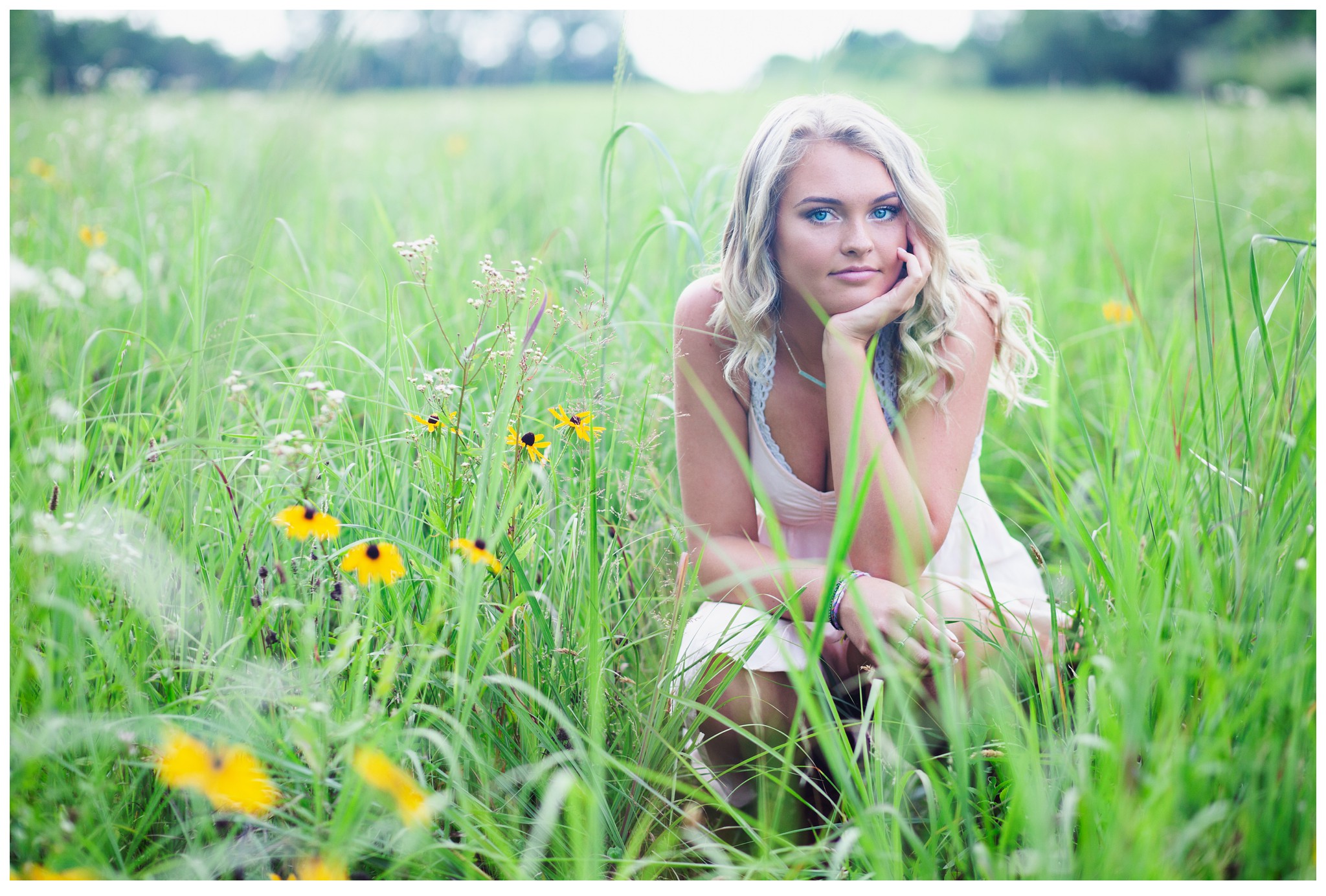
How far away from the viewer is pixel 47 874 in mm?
945

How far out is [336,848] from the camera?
3.12ft

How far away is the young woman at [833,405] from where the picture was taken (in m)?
1.45

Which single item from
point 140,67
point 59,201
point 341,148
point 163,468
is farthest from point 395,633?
point 341,148

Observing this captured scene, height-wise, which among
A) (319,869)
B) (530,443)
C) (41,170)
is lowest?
(319,869)

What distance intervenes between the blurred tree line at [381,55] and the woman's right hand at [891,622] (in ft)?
3.85

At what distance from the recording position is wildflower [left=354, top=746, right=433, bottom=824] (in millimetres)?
869

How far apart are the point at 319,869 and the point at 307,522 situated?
44 cm

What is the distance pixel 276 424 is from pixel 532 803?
872mm

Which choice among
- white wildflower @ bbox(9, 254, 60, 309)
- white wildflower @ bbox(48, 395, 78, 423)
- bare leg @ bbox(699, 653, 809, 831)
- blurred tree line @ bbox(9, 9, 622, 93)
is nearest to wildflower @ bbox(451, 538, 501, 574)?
bare leg @ bbox(699, 653, 809, 831)

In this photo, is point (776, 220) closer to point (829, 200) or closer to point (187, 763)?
point (829, 200)

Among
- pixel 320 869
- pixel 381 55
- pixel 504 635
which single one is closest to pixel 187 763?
pixel 320 869

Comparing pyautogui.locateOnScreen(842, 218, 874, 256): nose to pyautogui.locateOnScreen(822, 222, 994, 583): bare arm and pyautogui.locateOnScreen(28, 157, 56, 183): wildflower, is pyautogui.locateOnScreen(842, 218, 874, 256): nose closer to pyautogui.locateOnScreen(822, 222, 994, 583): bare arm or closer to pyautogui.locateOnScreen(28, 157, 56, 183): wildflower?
pyautogui.locateOnScreen(822, 222, 994, 583): bare arm

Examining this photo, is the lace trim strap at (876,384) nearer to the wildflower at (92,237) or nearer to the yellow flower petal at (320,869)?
the yellow flower petal at (320,869)

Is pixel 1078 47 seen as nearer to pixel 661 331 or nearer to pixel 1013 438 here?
pixel 1013 438
